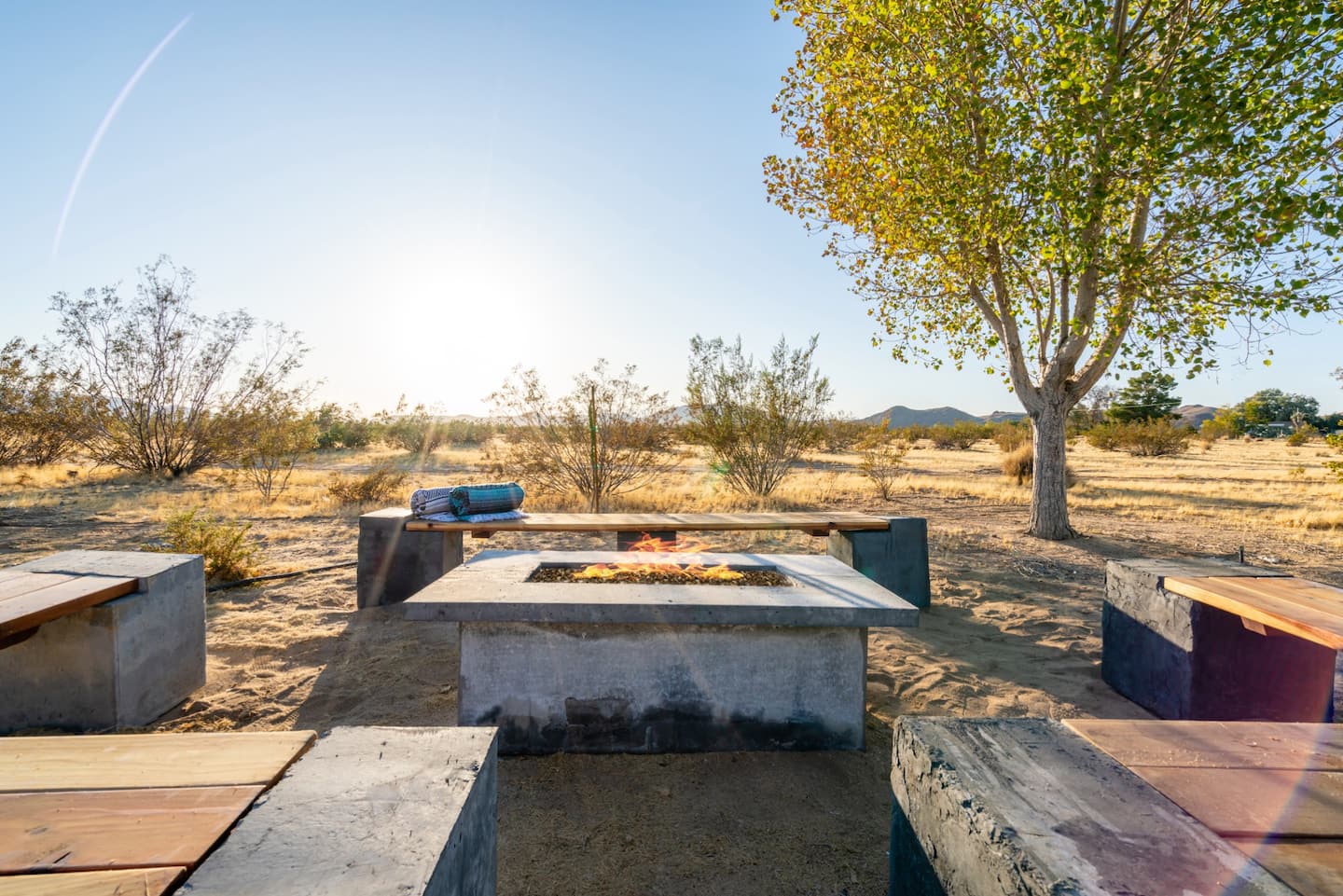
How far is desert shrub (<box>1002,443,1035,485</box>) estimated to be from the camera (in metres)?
13.9

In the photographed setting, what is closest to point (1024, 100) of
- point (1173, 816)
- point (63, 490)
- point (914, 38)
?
point (914, 38)

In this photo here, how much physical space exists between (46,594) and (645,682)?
2.52 meters

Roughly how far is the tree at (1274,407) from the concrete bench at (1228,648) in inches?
2094

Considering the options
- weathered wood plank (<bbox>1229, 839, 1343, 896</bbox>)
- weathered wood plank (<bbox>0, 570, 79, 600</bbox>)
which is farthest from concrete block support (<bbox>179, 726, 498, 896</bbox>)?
weathered wood plank (<bbox>0, 570, 79, 600</bbox>)

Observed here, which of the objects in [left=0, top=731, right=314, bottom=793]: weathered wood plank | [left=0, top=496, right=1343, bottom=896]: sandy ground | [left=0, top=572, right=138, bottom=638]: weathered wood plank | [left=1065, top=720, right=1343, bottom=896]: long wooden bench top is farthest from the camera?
[left=0, top=572, right=138, bottom=638]: weathered wood plank

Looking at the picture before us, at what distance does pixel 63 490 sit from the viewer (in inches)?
450

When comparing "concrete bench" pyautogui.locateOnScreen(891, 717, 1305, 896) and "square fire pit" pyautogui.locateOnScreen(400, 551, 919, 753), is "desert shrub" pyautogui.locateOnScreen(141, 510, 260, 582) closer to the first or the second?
"square fire pit" pyautogui.locateOnScreen(400, 551, 919, 753)

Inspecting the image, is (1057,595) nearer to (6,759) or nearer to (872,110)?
(872,110)

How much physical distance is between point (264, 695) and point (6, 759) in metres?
2.09

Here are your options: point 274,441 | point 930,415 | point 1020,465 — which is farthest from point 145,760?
point 930,415

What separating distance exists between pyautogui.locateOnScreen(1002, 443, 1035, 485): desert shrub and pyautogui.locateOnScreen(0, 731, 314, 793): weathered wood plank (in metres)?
14.8

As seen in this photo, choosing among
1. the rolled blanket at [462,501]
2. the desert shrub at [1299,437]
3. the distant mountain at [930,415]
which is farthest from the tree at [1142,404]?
the distant mountain at [930,415]

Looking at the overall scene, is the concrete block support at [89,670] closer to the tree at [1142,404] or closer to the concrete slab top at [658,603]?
the concrete slab top at [658,603]

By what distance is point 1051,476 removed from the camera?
7.65 m
